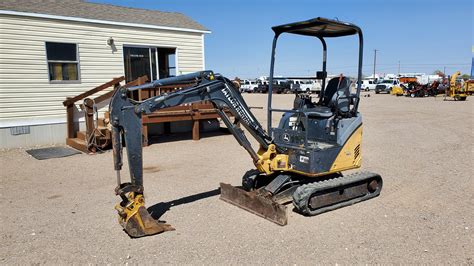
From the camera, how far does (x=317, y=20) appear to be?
5793 mm

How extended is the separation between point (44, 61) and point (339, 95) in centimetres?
922

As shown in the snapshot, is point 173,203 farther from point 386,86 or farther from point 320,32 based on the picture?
point 386,86

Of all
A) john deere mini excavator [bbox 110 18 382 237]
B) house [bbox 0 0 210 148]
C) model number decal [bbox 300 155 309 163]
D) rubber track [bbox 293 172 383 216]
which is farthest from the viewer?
house [bbox 0 0 210 148]

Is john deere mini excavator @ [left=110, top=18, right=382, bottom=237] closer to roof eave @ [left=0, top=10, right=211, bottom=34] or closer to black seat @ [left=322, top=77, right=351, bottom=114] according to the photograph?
black seat @ [left=322, top=77, right=351, bottom=114]

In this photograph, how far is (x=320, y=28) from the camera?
655 cm

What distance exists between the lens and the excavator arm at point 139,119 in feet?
16.0

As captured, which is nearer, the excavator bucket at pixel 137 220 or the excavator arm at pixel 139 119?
the excavator arm at pixel 139 119

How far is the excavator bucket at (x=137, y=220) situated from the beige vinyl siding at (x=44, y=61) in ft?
26.7

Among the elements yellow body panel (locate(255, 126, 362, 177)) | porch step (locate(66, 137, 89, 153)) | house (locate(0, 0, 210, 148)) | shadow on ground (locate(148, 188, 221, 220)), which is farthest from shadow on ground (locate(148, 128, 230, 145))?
yellow body panel (locate(255, 126, 362, 177))

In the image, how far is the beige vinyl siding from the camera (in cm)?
1124

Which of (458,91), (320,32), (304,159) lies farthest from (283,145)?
(458,91)

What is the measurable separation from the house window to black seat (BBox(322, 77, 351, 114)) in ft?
28.7

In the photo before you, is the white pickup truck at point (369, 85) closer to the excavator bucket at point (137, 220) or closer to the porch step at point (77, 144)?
the porch step at point (77, 144)

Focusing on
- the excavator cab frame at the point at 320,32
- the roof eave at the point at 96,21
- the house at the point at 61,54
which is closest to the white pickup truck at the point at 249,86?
the roof eave at the point at 96,21
